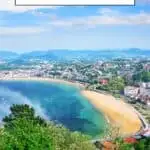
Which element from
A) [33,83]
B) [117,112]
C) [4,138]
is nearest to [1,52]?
[33,83]

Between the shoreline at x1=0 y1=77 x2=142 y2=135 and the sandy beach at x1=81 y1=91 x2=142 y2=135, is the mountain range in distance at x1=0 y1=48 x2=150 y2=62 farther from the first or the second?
the sandy beach at x1=81 y1=91 x2=142 y2=135

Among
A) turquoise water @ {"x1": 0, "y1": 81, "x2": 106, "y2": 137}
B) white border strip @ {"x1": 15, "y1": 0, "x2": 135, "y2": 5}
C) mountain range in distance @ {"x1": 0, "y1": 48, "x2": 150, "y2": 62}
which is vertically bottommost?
turquoise water @ {"x1": 0, "y1": 81, "x2": 106, "y2": 137}

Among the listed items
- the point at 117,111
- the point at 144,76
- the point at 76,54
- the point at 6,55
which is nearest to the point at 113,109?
the point at 117,111

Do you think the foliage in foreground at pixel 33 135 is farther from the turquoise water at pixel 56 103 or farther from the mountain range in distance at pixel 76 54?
the mountain range in distance at pixel 76 54

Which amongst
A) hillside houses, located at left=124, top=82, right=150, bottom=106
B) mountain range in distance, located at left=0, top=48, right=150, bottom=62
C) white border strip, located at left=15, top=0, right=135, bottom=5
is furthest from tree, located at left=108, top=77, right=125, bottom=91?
white border strip, located at left=15, top=0, right=135, bottom=5

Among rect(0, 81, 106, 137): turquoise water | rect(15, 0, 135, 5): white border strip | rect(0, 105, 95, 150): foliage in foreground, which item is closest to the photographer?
rect(0, 105, 95, 150): foliage in foreground

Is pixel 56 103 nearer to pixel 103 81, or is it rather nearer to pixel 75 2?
pixel 103 81
